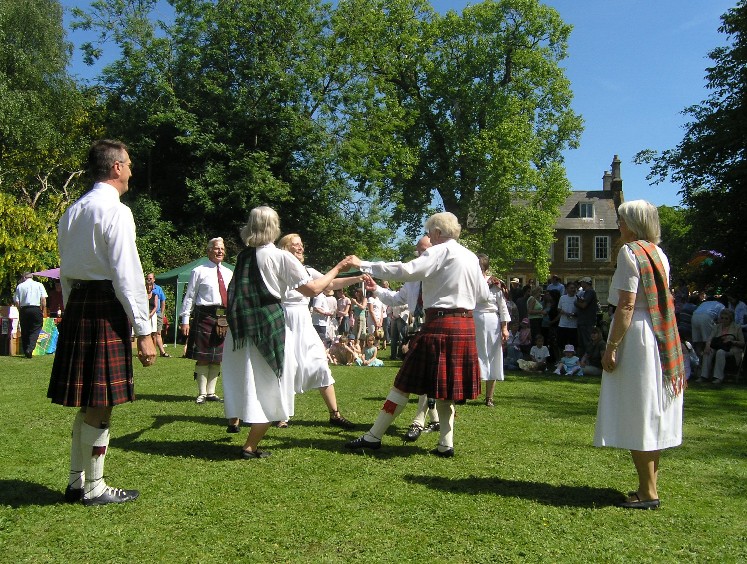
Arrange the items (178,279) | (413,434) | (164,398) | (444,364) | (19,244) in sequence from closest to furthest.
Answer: (444,364) → (413,434) → (164,398) → (19,244) → (178,279)

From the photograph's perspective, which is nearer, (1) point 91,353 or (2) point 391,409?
(1) point 91,353

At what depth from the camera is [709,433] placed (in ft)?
23.4

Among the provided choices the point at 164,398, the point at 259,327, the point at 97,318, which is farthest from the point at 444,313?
the point at 164,398

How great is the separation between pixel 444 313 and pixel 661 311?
5.85 feet

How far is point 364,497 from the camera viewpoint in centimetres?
434

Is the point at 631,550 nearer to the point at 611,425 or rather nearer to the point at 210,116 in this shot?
the point at 611,425

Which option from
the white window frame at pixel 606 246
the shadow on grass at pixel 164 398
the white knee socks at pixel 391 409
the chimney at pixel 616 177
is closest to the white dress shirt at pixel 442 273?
the white knee socks at pixel 391 409

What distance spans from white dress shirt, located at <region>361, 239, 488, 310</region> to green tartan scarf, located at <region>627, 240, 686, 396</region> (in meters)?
1.52

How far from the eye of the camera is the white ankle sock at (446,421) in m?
5.52

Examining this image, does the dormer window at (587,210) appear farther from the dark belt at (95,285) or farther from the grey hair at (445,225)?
the dark belt at (95,285)

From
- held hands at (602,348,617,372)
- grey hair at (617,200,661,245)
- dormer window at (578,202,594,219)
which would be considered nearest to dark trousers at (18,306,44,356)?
held hands at (602,348,617,372)

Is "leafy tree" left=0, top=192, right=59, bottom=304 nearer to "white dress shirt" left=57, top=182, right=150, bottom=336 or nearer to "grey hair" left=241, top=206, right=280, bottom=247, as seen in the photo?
"grey hair" left=241, top=206, right=280, bottom=247

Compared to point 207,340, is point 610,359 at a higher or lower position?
higher

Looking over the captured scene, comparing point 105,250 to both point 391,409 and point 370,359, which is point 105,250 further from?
point 370,359
